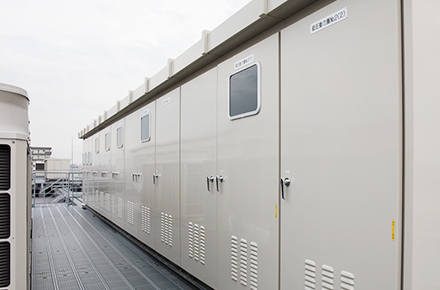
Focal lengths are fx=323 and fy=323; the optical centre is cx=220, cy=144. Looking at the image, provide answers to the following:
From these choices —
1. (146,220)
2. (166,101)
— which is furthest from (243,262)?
(146,220)

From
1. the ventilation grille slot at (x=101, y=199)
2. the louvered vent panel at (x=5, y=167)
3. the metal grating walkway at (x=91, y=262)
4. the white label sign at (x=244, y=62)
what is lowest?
the metal grating walkway at (x=91, y=262)

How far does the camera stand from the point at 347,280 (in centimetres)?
209

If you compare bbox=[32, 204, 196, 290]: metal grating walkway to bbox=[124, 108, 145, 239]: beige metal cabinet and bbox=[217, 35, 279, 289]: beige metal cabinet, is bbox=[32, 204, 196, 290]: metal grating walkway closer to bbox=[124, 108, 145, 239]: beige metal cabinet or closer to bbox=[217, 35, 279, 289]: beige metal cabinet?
bbox=[124, 108, 145, 239]: beige metal cabinet

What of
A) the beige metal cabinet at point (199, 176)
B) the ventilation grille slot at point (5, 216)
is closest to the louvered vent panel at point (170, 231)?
the beige metal cabinet at point (199, 176)

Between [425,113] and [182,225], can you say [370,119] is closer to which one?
[425,113]

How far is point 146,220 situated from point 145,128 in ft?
5.41

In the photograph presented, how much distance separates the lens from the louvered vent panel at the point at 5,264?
2277 millimetres

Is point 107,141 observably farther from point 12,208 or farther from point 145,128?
point 12,208

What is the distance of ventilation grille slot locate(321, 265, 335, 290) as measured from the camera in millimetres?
2199

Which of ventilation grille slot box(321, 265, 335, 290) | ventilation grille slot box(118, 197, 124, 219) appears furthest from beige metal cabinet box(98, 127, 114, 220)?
ventilation grille slot box(321, 265, 335, 290)

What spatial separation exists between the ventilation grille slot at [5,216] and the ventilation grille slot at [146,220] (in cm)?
338

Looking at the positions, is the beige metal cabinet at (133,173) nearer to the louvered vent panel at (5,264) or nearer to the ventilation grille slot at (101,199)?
the ventilation grille slot at (101,199)

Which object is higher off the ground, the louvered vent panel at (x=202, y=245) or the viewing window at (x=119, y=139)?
the viewing window at (x=119, y=139)

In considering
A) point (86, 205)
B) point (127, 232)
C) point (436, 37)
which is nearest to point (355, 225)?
point (436, 37)
